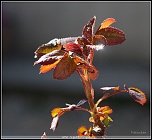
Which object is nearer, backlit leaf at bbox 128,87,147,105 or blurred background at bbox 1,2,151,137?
backlit leaf at bbox 128,87,147,105

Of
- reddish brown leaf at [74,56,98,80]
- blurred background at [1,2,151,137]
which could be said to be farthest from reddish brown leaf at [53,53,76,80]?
blurred background at [1,2,151,137]

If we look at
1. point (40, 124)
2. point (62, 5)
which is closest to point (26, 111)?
point (40, 124)

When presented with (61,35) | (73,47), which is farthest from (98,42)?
(61,35)

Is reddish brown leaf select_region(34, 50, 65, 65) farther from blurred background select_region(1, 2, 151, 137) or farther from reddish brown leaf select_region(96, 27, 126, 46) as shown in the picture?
blurred background select_region(1, 2, 151, 137)

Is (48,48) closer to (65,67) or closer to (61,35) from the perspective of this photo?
(65,67)

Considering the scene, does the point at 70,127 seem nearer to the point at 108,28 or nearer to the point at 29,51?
the point at 29,51

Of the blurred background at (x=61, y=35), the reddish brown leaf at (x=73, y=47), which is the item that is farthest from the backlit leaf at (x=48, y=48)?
the blurred background at (x=61, y=35)
